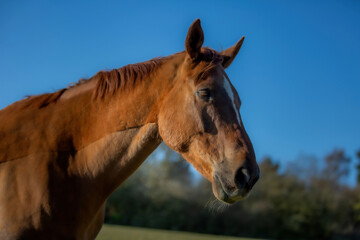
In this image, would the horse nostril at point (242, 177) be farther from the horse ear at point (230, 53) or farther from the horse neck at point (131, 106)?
the horse ear at point (230, 53)

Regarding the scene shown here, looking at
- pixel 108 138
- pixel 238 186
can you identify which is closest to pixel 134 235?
pixel 108 138

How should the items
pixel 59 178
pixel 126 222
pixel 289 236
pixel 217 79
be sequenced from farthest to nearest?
pixel 289 236
pixel 126 222
pixel 217 79
pixel 59 178

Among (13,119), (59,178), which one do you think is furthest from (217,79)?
(13,119)

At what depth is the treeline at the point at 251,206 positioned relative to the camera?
110 ft

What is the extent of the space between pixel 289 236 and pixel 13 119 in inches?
1496

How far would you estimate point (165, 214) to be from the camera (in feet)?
110

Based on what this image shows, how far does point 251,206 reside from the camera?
35.9 meters

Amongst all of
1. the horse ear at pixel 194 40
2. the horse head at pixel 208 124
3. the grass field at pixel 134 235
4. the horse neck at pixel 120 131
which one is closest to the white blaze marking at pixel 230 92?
the horse head at pixel 208 124

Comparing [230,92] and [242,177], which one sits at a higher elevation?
[230,92]

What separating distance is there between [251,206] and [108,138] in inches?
1390

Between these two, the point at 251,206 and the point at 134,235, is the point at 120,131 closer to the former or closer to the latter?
the point at 134,235

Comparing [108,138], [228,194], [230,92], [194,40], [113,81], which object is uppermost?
[194,40]

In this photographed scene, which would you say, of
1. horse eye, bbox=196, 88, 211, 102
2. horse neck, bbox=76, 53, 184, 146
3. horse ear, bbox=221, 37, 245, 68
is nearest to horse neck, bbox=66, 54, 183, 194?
horse neck, bbox=76, 53, 184, 146

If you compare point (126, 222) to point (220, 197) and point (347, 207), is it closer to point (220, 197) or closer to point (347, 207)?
point (347, 207)
